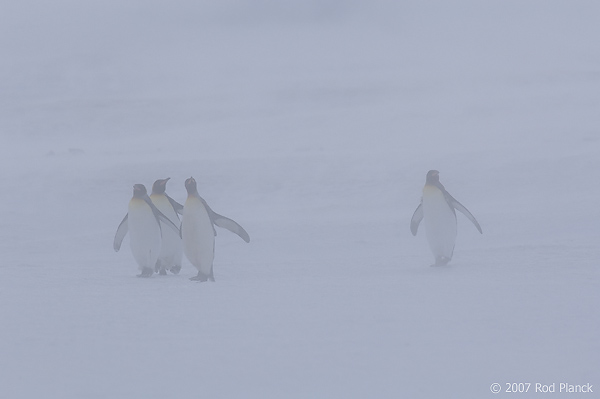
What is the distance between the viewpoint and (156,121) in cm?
2592

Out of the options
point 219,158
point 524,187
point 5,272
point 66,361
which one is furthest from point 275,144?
point 66,361

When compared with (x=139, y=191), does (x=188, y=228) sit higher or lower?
lower

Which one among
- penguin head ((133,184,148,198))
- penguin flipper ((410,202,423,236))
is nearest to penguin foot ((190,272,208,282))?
penguin head ((133,184,148,198))

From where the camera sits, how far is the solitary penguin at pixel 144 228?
547cm

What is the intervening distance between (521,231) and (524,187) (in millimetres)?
3036

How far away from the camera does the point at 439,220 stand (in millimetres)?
5801

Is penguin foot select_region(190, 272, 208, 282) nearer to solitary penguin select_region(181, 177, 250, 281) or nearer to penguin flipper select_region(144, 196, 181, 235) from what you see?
solitary penguin select_region(181, 177, 250, 281)

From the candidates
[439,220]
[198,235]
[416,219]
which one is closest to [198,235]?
[198,235]

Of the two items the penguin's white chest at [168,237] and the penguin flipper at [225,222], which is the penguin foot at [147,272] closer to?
the penguin's white chest at [168,237]

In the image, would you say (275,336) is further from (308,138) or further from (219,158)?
(308,138)

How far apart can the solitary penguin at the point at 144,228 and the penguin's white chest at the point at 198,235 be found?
9.6 inches

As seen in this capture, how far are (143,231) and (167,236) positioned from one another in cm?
36

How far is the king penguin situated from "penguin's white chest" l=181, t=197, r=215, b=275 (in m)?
0.45

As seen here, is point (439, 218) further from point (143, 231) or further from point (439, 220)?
point (143, 231)
